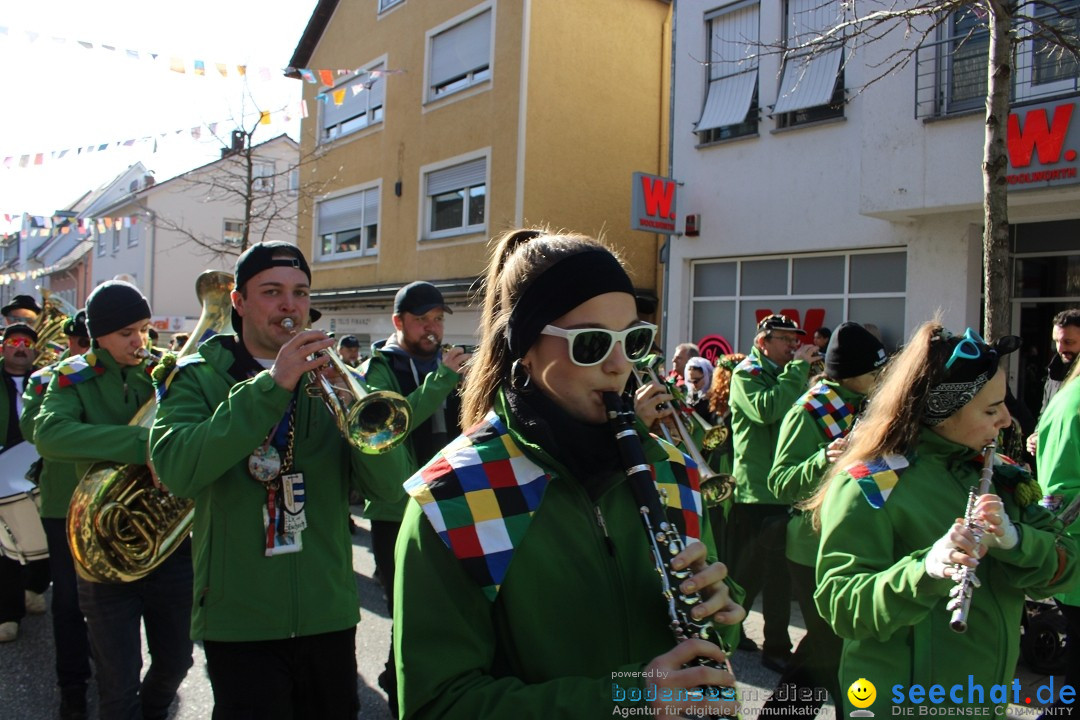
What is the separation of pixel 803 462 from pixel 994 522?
1.94 m

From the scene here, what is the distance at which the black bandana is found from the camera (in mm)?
2574

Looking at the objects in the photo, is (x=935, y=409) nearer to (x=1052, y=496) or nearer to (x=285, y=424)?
(x=1052, y=496)

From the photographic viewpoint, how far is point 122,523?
11.0ft

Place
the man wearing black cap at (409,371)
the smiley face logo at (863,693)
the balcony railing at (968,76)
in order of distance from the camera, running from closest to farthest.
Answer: the smiley face logo at (863,693)
the man wearing black cap at (409,371)
the balcony railing at (968,76)

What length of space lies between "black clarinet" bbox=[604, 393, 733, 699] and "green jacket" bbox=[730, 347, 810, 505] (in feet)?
12.1

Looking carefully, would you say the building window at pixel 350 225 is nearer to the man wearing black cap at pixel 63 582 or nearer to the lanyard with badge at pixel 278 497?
the man wearing black cap at pixel 63 582

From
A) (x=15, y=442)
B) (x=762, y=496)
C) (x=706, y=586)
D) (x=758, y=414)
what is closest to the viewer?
(x=706, y=586)

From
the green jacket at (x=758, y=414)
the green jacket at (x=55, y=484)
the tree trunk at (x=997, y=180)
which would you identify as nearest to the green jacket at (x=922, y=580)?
the green jacket at (x=758, y=414)

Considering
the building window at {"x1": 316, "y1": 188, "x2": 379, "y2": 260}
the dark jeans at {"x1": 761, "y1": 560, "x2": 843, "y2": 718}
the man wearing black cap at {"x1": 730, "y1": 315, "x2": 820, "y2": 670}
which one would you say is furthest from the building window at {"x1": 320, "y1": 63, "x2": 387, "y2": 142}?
the dark jeans at {"x1": 761, "y1": 560, "x2": 843, "y2": 718}

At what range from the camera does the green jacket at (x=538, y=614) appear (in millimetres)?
1465

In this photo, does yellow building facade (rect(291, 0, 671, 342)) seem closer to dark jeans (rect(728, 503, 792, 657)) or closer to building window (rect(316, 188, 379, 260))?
building window (rect(316, 188, 379, 260))

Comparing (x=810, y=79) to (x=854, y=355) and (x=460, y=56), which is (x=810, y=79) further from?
(x=854, y=355)

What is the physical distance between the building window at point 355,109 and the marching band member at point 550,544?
1795 centimetres

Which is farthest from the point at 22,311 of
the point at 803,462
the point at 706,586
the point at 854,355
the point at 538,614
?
the point at 706,586
